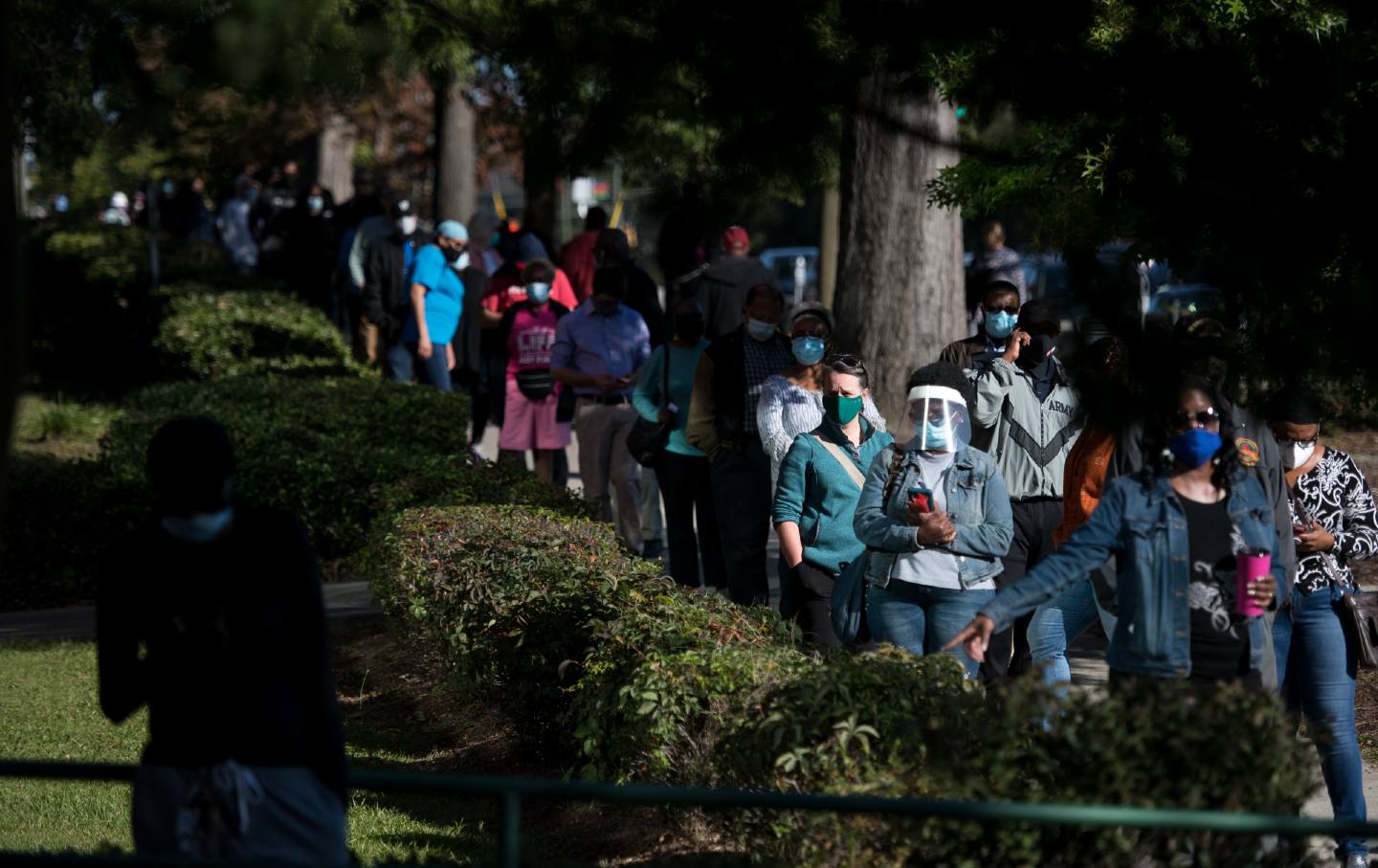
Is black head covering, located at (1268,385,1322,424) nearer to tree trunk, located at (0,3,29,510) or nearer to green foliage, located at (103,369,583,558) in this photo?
tree trunk, located at (0,3,29,510)

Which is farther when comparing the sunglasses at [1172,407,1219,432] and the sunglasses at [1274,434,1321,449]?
the sunglasses at [1274,434,1321,449]

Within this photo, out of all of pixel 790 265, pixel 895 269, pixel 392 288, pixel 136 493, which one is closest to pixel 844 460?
pixel 136 493

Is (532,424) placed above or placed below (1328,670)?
above

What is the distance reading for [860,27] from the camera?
5012 mm

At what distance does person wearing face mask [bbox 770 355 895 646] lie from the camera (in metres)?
7.71

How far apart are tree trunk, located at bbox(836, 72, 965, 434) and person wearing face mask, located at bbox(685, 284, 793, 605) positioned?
460 cm

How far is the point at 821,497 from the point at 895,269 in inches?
259

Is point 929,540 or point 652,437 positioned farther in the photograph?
point 652,437

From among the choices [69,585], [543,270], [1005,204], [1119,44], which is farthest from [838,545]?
[69,585]

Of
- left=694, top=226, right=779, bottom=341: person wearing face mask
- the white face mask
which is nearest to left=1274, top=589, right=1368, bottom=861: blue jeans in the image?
the white face mask

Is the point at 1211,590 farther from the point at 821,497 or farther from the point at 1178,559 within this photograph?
the point at 821,497

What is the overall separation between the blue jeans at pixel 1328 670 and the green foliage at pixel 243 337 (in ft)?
41.6

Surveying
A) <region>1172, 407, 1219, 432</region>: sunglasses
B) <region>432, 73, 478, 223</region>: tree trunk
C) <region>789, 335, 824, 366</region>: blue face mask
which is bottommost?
<region>1172, 407, 1219, 432</region>: sunglasses

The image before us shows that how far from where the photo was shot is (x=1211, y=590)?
553 cm
